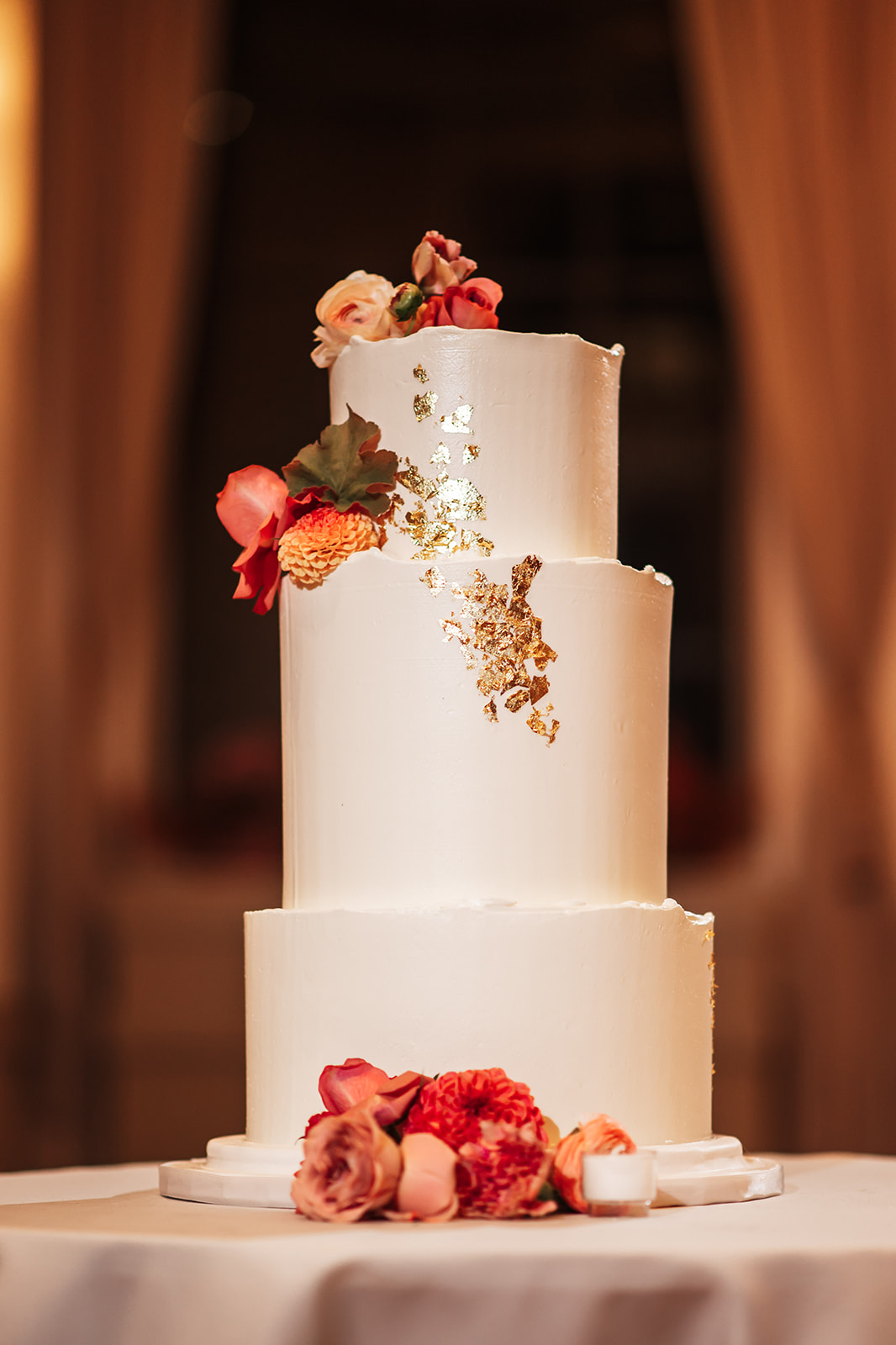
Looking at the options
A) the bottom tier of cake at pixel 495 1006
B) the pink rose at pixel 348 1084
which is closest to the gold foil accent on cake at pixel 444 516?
the bottom tier of cake at pixel 495 1006

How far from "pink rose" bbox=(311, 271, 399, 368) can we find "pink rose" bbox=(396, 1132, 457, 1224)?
38.5 inches

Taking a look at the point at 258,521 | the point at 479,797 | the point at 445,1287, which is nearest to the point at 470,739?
the point at 479,797

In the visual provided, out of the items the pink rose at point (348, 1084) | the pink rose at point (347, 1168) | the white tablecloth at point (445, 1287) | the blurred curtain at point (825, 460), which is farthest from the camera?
the blurred curtain at point (825, 460)

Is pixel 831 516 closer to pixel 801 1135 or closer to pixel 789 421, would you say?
pixel 789 421

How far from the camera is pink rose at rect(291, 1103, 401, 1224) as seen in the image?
1.68 meters

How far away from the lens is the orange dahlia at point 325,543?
2.05 meters

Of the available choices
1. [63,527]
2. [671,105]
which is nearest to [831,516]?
[671,105]

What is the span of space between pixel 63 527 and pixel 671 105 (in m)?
2.35

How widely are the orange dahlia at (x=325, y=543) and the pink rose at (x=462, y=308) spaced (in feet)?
0.88

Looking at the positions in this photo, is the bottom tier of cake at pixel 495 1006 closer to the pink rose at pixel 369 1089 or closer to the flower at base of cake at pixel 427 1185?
the pink rose at pixel 369 1089

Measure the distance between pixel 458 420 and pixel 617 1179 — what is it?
904 millimetres

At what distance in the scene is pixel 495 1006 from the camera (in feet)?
6.26

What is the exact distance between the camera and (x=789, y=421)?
477 centimetres

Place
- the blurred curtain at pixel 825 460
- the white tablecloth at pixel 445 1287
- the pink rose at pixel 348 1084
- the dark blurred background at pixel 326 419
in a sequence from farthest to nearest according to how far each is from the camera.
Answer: the dark blurred background at pixel 326 419
the blurred curtain at pixel 825 460
the pink rose at pixel 348 1084
the white tablecloth at pixel 445 1287
